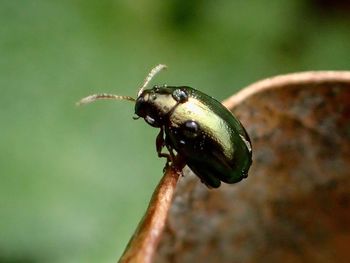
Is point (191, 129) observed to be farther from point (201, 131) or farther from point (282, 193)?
point (282, 193)

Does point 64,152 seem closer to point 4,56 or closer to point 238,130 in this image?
point 4,56

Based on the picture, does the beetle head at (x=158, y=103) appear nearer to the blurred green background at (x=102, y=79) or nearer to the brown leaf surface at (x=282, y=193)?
the brown leaf surface at (x=282, y=193)

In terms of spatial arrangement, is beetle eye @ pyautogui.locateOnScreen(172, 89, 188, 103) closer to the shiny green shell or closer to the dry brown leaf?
the shiny green shell

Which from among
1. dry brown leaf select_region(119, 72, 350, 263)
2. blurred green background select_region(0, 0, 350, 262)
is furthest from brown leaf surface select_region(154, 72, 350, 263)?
blurred green background select_region(0, 0, 350, 262)

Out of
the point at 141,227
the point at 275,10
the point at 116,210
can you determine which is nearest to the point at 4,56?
the point at 116,210

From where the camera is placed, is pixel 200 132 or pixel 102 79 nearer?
pixel 200 132

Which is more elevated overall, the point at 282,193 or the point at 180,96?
the point at 180,96

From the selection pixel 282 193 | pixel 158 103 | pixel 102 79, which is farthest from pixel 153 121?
pixel 102 79
